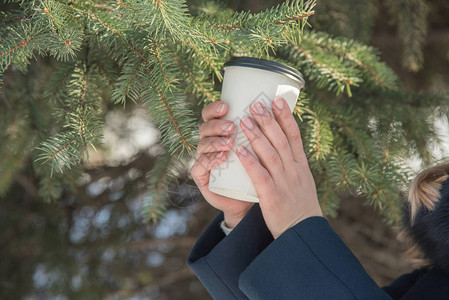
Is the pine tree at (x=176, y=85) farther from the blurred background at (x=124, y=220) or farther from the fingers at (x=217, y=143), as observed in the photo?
the blurred background at (x=124, y=220)

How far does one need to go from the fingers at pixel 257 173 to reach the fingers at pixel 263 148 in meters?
0.01

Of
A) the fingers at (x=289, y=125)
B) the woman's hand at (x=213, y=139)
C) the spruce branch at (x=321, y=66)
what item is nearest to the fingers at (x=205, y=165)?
the woman's hand at (x=213, y=139)

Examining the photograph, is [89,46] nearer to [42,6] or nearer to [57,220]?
[42,6]

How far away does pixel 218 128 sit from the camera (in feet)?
2.25

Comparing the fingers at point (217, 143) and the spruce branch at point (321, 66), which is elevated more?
the spruce branch at point (321, 66)

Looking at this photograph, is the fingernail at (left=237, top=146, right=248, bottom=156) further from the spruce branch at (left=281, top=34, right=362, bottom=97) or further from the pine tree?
the spruce branch at (left=281, top=34, right=362, bottom=97)

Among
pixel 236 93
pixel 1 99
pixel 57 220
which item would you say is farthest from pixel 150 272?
pixel 236 93

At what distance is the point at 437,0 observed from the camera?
1578 mm

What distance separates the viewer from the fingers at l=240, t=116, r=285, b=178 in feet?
2.18

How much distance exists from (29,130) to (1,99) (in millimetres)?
97

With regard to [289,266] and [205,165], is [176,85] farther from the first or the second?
[289,266]

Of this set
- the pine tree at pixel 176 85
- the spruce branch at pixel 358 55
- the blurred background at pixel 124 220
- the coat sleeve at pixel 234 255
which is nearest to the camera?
the pine tree at pixel 176 85

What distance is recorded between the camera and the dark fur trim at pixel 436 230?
86 centimetres

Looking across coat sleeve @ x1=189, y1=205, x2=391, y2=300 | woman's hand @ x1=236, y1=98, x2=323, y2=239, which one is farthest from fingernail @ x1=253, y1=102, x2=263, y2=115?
coat sleeve @ x1=189, y1=205, x2=391, y2=300
